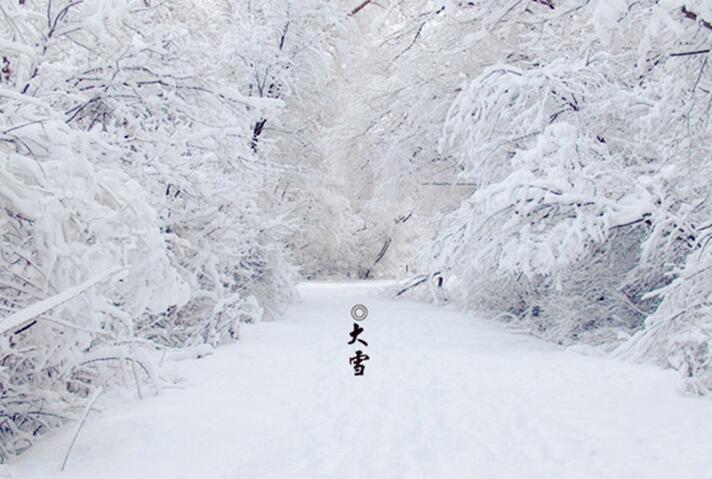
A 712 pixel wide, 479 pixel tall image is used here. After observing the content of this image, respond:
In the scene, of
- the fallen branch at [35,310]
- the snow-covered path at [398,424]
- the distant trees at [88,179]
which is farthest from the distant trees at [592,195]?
the fallen branch at [35,310]

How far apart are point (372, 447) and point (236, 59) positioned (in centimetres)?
1195

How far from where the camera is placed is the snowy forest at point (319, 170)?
422 centimetres

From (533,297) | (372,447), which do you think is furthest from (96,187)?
(533,297)

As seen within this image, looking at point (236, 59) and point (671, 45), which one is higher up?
point (236, 59)

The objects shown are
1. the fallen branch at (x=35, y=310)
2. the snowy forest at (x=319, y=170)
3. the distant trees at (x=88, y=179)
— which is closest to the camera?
the fallen branch at (x=35, y=310)

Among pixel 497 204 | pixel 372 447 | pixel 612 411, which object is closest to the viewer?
pixel 372 447

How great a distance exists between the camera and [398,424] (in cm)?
552

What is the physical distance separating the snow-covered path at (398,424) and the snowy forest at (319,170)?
38 centimetres

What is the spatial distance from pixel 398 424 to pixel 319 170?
14145 mm

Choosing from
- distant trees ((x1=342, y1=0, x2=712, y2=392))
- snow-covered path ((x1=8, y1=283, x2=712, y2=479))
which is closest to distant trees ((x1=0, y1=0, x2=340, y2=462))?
snow-covered path ((x1=8, y1=283, x2=712, y2=479))

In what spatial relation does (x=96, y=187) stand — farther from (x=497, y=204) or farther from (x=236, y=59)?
(x=236, y=59)

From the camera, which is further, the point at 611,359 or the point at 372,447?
the point at 611,359

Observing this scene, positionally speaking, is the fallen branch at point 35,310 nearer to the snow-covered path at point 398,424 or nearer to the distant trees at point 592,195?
the snow-covered path at point 398,424

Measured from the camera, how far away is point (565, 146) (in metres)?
8.70
